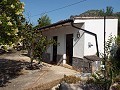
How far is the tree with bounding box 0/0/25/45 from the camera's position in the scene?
10.4 metres

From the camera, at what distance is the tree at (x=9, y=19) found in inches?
409

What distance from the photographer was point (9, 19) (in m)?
10.6

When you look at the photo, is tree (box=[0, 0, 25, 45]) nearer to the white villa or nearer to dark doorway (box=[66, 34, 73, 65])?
the white villa

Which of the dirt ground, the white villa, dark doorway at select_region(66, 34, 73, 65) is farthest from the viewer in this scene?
dark doorway at select_region(66, 34, 73, 65)

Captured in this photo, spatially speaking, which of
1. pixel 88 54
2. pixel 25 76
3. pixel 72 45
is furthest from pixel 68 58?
pixel 25 76

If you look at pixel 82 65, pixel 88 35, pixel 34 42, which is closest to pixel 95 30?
pixel 88 35

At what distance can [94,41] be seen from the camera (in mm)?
15609

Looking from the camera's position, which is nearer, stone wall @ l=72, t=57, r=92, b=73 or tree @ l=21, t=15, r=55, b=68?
stone wall @ l=72, t=57, r=92, b=73

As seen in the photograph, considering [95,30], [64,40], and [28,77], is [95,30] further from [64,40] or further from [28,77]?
[28,77]

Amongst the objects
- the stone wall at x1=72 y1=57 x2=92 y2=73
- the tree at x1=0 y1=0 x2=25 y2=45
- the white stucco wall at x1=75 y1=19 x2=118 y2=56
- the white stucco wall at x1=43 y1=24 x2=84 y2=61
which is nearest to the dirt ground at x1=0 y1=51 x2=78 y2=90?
the stone wall at x1=72 y1=57 x2=92 y2=73

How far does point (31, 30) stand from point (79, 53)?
11.2 ft

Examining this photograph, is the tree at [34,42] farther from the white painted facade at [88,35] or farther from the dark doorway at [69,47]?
the white painted facade at [88,35]

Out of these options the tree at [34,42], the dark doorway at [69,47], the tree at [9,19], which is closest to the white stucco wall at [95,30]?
the dark doorway at [69,47]

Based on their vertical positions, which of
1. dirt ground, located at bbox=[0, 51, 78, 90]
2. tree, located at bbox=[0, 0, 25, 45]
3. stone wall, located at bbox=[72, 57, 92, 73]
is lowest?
dirt ground, located at bbox=[0, 51, 78, 90]
